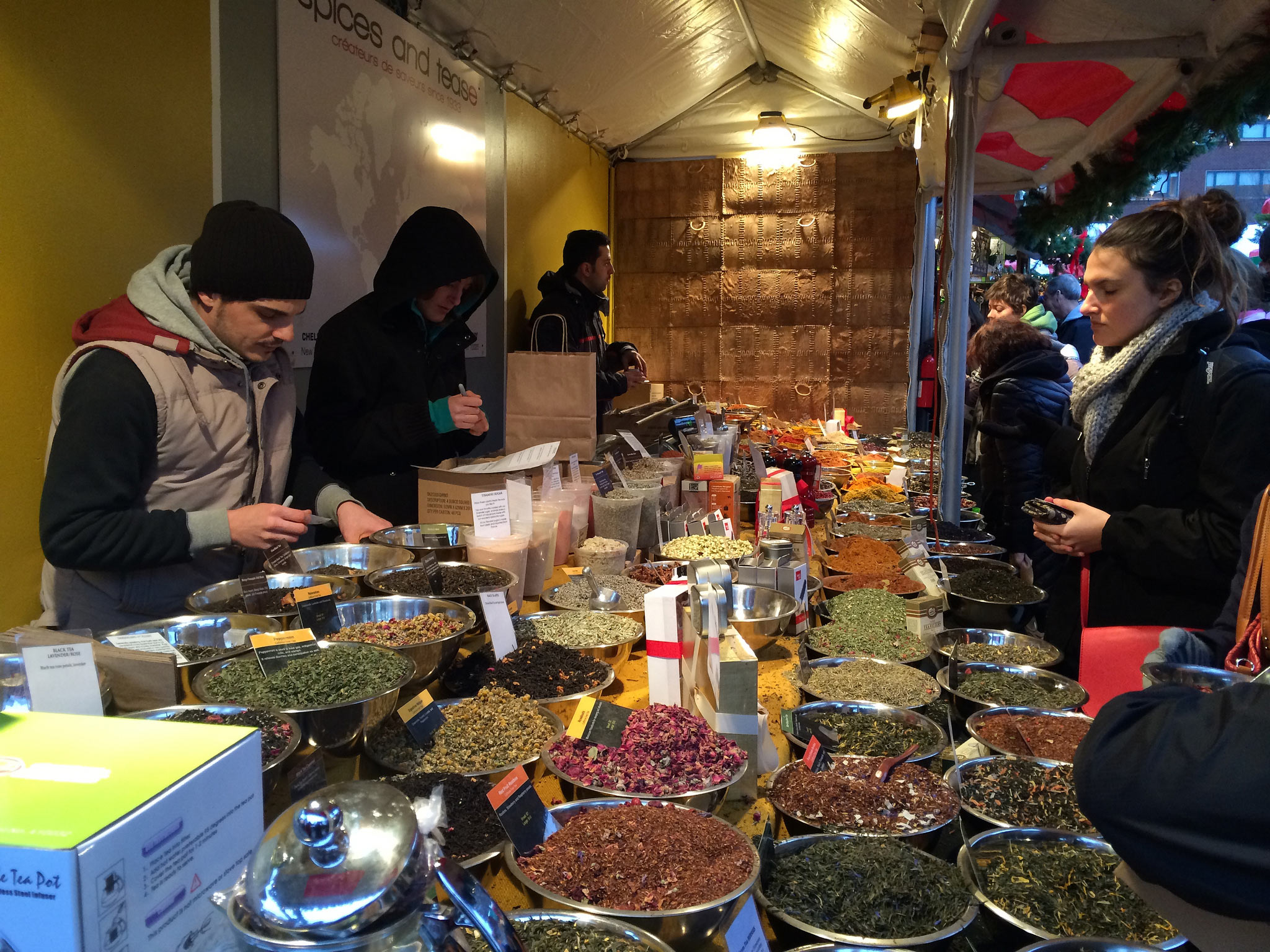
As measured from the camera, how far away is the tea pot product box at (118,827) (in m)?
0.61

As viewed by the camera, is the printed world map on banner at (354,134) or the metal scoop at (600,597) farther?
the printed world map on banner at (354,134)

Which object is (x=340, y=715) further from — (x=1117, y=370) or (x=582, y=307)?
(x=582, y=307)

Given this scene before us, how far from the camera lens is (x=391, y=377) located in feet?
10.8

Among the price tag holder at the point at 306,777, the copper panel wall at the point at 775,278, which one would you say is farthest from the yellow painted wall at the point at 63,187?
the copper panel wall at the point at 775,278

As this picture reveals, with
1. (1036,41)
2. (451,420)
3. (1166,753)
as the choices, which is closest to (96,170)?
(451,420)

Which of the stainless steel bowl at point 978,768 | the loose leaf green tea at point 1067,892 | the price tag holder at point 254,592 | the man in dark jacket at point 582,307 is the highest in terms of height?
the man in dark jacket at point 582,307

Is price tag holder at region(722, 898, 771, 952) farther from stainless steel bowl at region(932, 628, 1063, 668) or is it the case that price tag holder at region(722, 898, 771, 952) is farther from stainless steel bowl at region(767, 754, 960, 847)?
stainless steel bowl at region(932, 628, 1063, 668)

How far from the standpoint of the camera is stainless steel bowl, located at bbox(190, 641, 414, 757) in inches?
53.1

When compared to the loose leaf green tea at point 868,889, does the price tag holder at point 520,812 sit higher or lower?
higher

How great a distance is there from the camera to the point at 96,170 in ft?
9.27

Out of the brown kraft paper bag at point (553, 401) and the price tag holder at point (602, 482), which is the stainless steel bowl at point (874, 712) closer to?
the price tag holder at point (602, 482)

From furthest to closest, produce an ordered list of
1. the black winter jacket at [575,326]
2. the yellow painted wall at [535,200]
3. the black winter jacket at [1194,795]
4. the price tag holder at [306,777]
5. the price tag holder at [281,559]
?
the yellow painted wall at [535,200] < the black winter jacket at [575,326] < the price tag holder at [281,559] < the price tag holder at [306,777] < the black winter jacket at [1194,795]

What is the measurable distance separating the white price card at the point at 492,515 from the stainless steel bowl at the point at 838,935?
1.28 meters

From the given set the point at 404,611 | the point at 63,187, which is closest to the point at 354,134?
the point at 63,187
